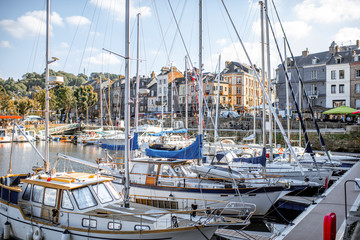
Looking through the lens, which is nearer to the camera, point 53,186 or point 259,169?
point 53,186

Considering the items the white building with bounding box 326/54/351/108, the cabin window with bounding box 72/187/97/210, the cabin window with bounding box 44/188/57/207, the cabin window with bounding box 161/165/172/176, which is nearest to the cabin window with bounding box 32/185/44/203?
the cabin window with bounding box 44/188/57/207

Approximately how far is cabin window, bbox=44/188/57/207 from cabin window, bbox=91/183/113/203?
1315 mm

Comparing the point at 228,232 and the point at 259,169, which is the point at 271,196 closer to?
the point at 228,232

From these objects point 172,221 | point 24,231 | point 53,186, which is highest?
point 53,186

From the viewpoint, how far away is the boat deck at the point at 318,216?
370 inches

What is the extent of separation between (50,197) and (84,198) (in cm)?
123

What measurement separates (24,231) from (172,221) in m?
5.63

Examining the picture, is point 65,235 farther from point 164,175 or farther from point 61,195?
point 164,175

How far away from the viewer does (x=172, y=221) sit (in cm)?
927

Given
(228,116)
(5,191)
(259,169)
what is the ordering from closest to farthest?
1. (5,191)
2. (259,169)
3. (228,116)

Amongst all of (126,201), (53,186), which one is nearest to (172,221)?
(126,201)

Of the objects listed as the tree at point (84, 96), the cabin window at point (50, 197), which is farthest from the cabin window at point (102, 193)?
the tree at point (84, 96)

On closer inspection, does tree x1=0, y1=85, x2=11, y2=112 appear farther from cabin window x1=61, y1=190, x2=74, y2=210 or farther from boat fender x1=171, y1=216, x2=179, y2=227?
boat fender x1=171, y1=216, x2=179, y2=227

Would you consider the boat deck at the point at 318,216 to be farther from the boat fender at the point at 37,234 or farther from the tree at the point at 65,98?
the tree at the point at 65,98
